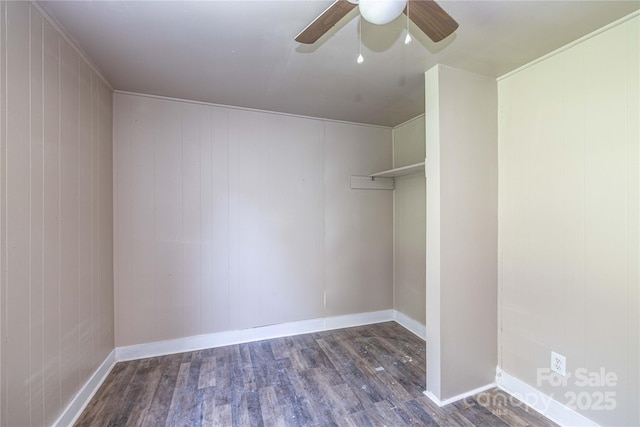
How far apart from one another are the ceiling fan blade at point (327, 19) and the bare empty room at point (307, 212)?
10 millimetres

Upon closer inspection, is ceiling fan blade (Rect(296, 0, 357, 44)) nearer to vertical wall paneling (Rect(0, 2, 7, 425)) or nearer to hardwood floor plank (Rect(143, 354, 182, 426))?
vertical wall paneling (Rect(0, 2, 7, 425))

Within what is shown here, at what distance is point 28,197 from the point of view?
129 cm

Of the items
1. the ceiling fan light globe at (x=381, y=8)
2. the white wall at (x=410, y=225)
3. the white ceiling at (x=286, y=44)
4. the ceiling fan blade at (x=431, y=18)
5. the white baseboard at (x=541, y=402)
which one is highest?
the white ceiling at (x=286, y=44)

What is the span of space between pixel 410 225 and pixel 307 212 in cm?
115

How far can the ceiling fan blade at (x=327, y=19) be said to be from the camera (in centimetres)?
105

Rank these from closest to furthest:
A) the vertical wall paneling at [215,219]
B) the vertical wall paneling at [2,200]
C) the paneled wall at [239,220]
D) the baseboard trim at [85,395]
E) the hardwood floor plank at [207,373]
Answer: the vertical wall paneling at [2,200] < the baseboard trim at [85,395] < the hardwood floor plank at [207,373] < the paneled wall at [239,220] < the vertical wall paneling at [215,219]

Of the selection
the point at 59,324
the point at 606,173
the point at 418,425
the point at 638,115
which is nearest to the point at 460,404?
the point at 418,425

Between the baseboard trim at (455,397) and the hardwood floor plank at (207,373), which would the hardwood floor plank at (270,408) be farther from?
the baseboard trim at (455,397)

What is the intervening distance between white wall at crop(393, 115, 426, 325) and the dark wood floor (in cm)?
55

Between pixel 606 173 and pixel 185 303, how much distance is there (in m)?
3.15

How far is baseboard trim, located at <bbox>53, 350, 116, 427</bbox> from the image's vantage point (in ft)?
5.14

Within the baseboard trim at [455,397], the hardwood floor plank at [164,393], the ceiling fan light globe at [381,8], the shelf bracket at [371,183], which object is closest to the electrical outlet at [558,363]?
the baseboard trim at [455,397]

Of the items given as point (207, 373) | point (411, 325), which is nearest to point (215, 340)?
point (207, 373)

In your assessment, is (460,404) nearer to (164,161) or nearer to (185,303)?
(185,303)
